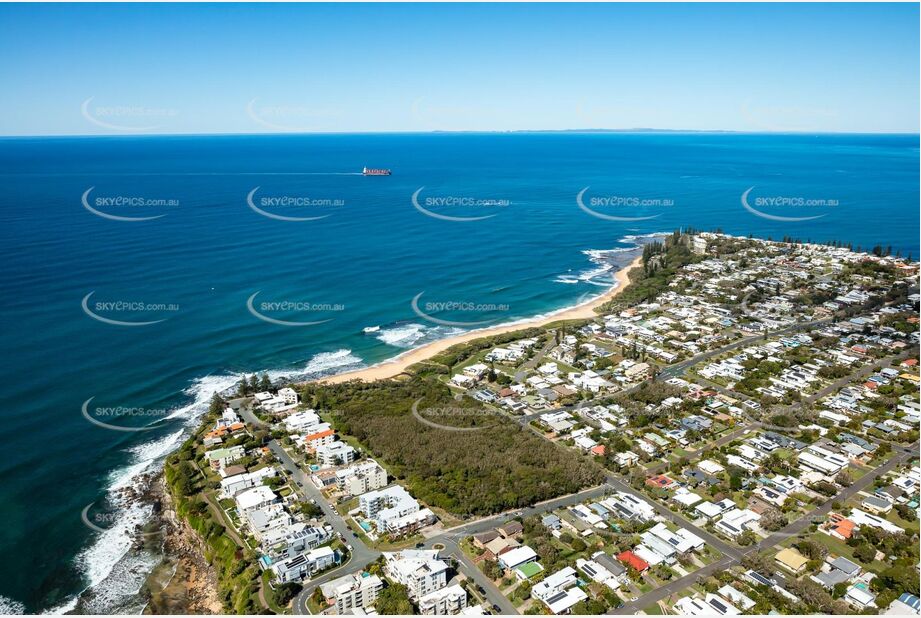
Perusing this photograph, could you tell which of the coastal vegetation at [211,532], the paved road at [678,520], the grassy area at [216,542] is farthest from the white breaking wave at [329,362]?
the paved road at [678,520]

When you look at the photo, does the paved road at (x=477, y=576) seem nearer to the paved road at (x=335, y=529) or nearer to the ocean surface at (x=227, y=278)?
the paved road at (x=335, y=529)

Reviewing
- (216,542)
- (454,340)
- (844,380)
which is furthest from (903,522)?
(454,340)

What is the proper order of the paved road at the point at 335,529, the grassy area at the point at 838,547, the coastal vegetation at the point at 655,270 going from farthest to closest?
the coastal vegetation at the point at 655,270 → the grassy area at the point at 838,547 → the paved road at the point at 335,529

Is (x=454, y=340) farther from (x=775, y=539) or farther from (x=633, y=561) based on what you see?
(x=775, y=539)

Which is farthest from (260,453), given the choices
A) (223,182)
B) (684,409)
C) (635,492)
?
(223,182)

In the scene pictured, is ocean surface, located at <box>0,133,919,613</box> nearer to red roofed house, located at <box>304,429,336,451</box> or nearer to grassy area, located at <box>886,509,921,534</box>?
red roofed house, located at <box>304,429,336,451</box>

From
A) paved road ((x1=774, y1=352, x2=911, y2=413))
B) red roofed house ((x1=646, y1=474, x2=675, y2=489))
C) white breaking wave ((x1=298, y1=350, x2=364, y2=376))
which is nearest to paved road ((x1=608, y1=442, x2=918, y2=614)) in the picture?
red roofed house ((x1=646, y1=474, x2=675, y2=489))

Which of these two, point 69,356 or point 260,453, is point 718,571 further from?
point 69,356
